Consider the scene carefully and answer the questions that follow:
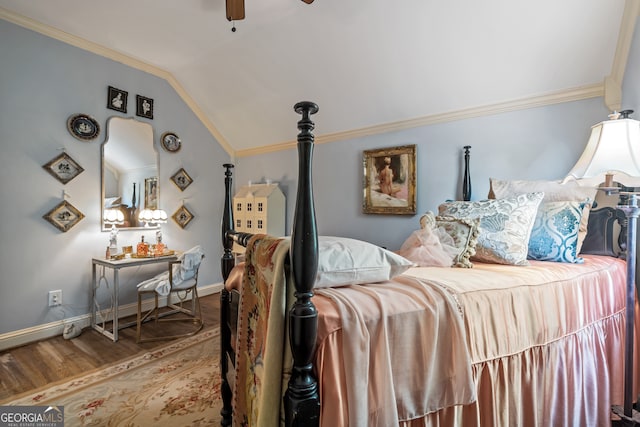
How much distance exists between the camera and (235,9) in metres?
1.99

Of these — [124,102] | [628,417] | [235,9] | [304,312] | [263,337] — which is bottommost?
[628,417]

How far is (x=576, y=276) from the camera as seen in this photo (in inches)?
61.2

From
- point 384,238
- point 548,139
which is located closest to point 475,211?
point 548,139

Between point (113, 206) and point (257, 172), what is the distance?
74.8 inches

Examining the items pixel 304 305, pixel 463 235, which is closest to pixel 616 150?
pixel 463 235

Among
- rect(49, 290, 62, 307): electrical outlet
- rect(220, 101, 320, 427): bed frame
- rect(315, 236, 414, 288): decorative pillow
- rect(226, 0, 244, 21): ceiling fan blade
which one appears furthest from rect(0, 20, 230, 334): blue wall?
rect(220, 101, 320, 427): bed frame

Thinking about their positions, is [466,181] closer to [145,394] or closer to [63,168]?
[145,394]

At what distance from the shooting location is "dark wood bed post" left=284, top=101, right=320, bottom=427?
827mm

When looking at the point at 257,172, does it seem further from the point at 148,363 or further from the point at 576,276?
the point at 576,276

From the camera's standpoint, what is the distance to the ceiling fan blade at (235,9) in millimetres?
1945

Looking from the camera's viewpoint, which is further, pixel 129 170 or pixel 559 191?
pixel 129 170

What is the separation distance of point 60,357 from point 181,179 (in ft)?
7.25

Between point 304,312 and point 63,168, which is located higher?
point 63,168

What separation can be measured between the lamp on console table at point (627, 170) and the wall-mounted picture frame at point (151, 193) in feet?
12.9
